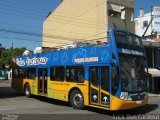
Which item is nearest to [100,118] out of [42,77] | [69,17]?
[42,77]

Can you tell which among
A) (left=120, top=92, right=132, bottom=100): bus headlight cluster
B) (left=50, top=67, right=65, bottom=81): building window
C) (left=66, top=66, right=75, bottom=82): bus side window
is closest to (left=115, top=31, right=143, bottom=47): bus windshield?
(left=120, top=92, right=132, bottom=100): bus headlight cluster

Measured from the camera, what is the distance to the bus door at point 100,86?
14.6 meters

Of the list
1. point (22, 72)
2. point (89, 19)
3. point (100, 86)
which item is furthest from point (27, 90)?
point (89, 19)

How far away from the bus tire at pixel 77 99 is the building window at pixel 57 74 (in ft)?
4.58

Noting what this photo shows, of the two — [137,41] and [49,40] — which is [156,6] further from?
[137,41]

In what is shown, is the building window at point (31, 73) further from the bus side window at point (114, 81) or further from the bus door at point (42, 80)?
the bus side window at point (114, 81)

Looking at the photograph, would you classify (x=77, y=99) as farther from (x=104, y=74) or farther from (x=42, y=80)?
(x=42, y=80)

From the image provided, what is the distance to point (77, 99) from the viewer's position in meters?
16.6

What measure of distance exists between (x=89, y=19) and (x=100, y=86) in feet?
103

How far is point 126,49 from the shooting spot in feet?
48.6

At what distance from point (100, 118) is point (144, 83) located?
10.3 feet

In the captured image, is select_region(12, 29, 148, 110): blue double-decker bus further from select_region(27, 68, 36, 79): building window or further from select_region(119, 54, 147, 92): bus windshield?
select_region(27, 68, 36, 79): building window

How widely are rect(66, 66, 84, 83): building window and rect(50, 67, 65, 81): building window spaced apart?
0.62 meters

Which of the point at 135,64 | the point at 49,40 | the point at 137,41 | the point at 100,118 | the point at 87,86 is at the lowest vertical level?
the point at 100,118
